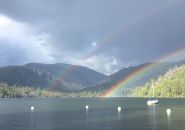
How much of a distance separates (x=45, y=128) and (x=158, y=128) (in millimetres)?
31725

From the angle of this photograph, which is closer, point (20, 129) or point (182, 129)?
point (182, 129)

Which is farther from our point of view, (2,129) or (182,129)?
(2,129)

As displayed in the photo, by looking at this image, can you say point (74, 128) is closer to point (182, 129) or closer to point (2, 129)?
point (2, 129)

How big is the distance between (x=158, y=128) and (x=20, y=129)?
1515 inches

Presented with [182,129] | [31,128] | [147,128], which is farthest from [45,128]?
[182,129]

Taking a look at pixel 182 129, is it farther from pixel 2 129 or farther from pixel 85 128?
pixel 2 129

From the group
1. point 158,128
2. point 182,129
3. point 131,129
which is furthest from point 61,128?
point 182,129

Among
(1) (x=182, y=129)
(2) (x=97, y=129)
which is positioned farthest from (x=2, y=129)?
(1) (x=182, y=129)

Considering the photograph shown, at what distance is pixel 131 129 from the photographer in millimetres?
89312

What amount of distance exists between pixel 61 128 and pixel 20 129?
38.1ft

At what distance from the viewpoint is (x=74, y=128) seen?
9538cm

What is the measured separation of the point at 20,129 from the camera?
96.0 metres

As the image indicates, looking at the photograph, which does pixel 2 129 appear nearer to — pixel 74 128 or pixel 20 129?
pixel 20 129

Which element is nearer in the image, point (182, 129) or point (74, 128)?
point (182, 129)
